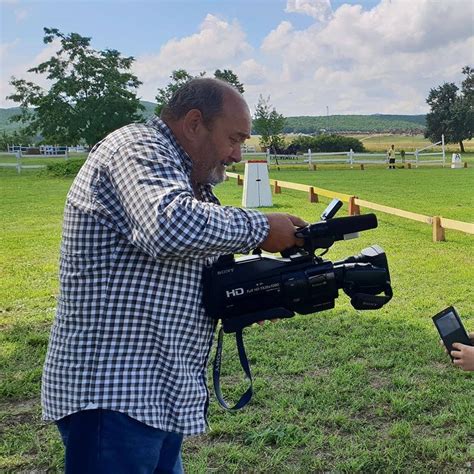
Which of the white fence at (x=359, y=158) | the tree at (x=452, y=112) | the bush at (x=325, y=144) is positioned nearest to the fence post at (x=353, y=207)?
the white fence at (x=359, y=158)

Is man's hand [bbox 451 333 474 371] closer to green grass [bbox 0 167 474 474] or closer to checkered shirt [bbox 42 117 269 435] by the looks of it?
green grass [bbox 0 167 474 474]

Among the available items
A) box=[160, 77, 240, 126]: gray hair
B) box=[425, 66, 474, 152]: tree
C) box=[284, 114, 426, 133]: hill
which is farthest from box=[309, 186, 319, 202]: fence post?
Answer: box=[284, 114, 426, 133]: hill

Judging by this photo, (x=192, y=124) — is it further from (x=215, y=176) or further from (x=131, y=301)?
(x=131, y=301)

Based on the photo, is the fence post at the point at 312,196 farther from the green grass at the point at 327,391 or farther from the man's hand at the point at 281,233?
the man's hand at the point at 281,233

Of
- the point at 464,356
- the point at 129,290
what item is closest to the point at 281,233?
the point at 129,290

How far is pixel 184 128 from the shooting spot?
1780 millimetres

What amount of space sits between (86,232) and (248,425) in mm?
2481

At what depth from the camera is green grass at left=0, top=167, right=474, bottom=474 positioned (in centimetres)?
340

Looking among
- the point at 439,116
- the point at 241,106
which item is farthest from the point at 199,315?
the point at 439,116

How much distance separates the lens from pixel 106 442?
1.67m

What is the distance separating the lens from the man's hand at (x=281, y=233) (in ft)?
5.48

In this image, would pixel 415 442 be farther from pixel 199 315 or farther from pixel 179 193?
pixel 179 193

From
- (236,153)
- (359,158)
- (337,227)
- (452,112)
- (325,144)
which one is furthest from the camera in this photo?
(452,112)

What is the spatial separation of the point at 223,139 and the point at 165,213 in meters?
0.44
